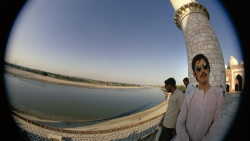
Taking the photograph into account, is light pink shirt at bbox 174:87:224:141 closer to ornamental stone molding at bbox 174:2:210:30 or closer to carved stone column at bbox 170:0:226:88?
carved stone column at bbox 170:0:226:88

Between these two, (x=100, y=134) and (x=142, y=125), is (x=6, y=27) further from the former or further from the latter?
(x=142, y=125)

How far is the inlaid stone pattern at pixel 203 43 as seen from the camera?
7.20 ft

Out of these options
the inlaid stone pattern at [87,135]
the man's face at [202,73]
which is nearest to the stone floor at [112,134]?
the inlaid stone pattern at [87,135]

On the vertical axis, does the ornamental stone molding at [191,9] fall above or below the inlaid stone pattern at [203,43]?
above

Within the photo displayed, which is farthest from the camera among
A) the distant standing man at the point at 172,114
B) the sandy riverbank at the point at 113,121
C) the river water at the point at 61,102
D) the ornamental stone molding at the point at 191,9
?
the ornamental stone molding at the point at 191,9

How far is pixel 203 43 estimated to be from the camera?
7.93 ft

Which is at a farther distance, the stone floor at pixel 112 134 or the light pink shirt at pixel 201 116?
the stone floor at pixel 112 134

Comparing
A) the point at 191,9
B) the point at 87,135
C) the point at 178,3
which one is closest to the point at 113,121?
the point at 87,135

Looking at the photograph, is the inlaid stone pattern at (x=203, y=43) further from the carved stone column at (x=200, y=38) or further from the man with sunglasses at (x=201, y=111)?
the man with sunglasses at (x=201, y=111)

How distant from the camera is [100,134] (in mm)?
1248

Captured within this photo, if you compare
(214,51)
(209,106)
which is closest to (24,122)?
(209,106)

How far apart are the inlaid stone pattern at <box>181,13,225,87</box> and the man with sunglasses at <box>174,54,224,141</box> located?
2.04 metres

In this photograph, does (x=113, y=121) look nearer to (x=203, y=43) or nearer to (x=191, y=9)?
(x=203, y=43)

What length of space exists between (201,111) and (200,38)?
281 centimetres
